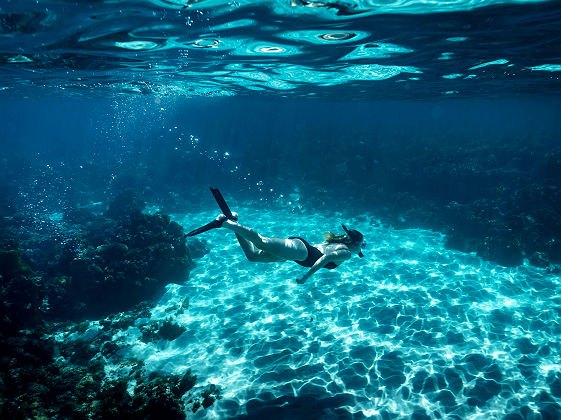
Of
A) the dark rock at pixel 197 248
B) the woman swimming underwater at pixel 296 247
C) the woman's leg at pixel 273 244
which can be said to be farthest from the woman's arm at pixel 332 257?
the dark rock at pixel 197 248

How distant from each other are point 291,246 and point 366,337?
16.8 feet

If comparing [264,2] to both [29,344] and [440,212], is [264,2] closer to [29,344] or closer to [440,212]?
[29,344]

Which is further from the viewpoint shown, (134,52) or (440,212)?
(440,212)

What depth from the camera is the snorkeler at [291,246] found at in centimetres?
602

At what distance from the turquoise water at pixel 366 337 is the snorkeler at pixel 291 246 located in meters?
3.48

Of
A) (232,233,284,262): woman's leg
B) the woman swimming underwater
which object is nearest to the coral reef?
(232,233,284,262): woman's leg

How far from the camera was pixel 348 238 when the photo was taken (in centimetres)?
718

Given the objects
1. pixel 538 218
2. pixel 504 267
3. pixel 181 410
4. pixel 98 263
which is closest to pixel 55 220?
pixel 98 263

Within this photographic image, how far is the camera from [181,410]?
678 centimetres

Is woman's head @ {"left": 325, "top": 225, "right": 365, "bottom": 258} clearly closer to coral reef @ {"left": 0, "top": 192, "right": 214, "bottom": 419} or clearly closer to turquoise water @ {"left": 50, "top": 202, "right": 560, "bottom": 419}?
turquoise water @ {"left": 50, "top": 202, "right": 560, "bottom": 419}

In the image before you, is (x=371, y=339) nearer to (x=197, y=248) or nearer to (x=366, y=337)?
(x=366, y=337)

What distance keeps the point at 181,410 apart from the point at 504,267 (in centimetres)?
1554

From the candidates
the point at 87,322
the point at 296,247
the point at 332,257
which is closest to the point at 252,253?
the point at 296,247

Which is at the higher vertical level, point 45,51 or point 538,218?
point 45,51
